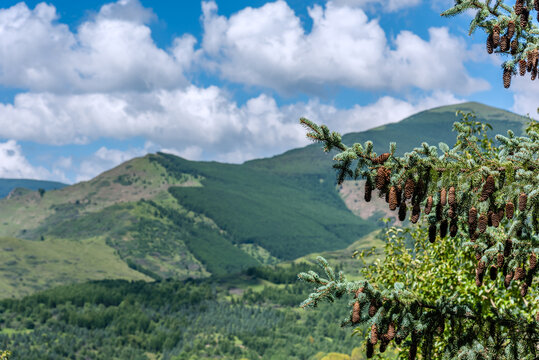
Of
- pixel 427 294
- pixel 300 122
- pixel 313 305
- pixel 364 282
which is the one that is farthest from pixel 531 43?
pixel 427 294

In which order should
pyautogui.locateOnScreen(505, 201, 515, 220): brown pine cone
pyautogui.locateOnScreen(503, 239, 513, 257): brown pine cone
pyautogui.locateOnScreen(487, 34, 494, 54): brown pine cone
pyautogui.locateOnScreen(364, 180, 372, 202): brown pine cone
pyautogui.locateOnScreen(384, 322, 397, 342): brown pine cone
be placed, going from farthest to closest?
pyautogui.locateOnScreen(487, 34, 494, 54): brown pine cone
pyautogui.locateOnScreen(503, 239, 513, 257): brown pine cone
pyautogui.locateOnScreen(384, 322, 397, 342): brown pine cone
pyautogui.locateOnScreen(364, 180, 372, 202): brown pine cone
pyautogui.locateOnScreen(505, 201, 515, 220): brown pine cone

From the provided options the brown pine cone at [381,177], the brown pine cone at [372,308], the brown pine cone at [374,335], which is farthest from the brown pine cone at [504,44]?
the brown pine cone at [374,335]

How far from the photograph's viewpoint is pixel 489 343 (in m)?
16.2

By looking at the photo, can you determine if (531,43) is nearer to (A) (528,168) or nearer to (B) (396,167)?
(A) (528,168)

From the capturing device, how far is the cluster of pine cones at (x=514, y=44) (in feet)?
51.7

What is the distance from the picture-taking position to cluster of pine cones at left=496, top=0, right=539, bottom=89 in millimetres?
15750

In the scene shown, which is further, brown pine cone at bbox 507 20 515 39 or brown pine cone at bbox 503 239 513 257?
brown pine cone at bbox 507 20 515 39

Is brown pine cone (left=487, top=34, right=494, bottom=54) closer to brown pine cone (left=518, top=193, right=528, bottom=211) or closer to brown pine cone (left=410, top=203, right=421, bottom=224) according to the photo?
brown pine cone (left=518, top=193, right=528, bottom=211)

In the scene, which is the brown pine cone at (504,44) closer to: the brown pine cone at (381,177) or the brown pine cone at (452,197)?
the brown pine cone at (452,197)

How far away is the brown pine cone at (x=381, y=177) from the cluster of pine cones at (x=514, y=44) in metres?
4.57

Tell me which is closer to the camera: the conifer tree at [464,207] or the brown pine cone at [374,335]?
the brown pine cone at [374,335]

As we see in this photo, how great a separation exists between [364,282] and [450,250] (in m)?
13.7

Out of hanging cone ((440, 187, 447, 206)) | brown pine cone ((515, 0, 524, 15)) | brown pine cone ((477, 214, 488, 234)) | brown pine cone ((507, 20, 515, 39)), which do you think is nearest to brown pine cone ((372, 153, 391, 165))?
hanging cone ((440, 187, 447, 206))

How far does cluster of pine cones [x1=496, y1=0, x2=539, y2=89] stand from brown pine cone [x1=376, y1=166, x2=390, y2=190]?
4569mm
